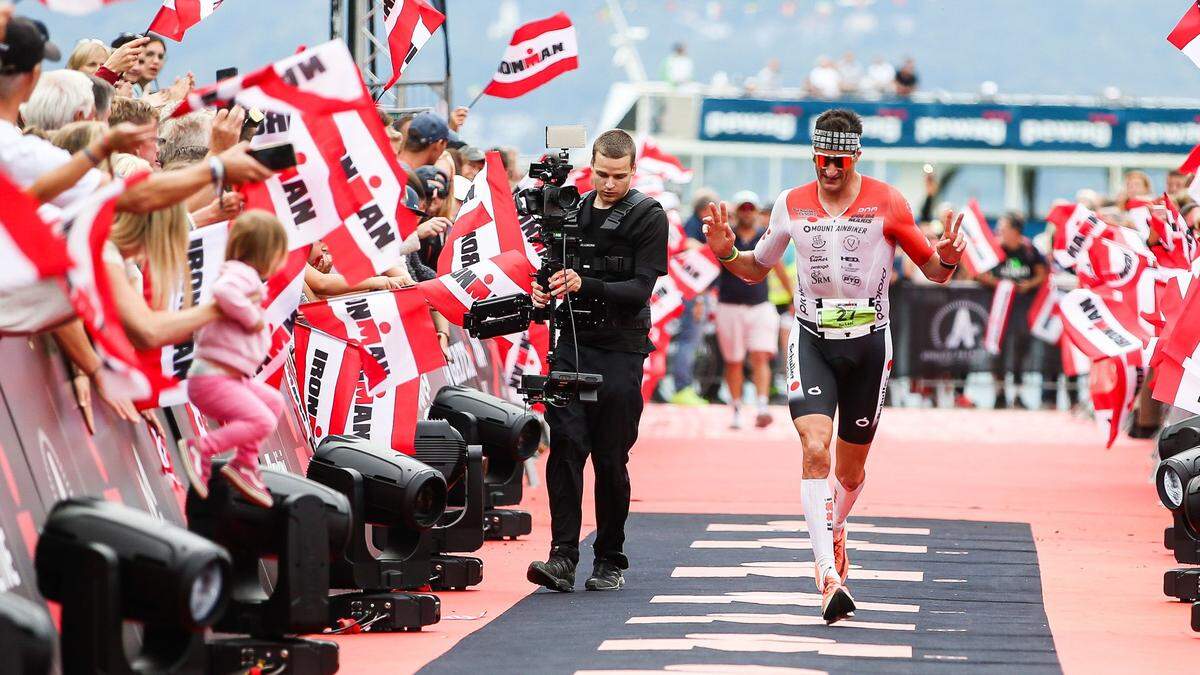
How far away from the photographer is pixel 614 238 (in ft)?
34.0

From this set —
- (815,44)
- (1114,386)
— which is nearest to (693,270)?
(1114,386)

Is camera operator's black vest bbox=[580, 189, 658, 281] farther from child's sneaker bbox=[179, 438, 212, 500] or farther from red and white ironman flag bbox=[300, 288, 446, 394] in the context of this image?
child's sneaker bbox=[179, 438, 212, 500]

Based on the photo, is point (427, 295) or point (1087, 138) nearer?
point (427, 295)

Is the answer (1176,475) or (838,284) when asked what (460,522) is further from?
(1176,475)

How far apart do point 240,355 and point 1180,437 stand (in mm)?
5803

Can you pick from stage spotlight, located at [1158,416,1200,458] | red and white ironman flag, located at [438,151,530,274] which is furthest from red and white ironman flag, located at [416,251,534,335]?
stage spotlight, located at [1158,416,1200,458]

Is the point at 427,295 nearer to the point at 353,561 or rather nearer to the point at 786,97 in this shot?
the point at 353,561

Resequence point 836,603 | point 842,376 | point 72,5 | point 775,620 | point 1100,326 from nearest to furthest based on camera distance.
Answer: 1. point 72,5
2. point 836,603
3. point 775,620
4. point 842,376
5. point 1100,326

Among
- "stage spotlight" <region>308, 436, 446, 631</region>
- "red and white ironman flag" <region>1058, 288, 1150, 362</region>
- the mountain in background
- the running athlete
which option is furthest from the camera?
the mountain in background

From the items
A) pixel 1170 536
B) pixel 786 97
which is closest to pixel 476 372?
pixel 1170 536

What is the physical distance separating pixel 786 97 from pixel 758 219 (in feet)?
61.3

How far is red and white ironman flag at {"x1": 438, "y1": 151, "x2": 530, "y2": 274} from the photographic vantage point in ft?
37.2

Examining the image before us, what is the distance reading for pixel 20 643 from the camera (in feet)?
17.5

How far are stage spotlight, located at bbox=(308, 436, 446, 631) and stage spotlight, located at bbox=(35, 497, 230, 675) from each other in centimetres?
221
